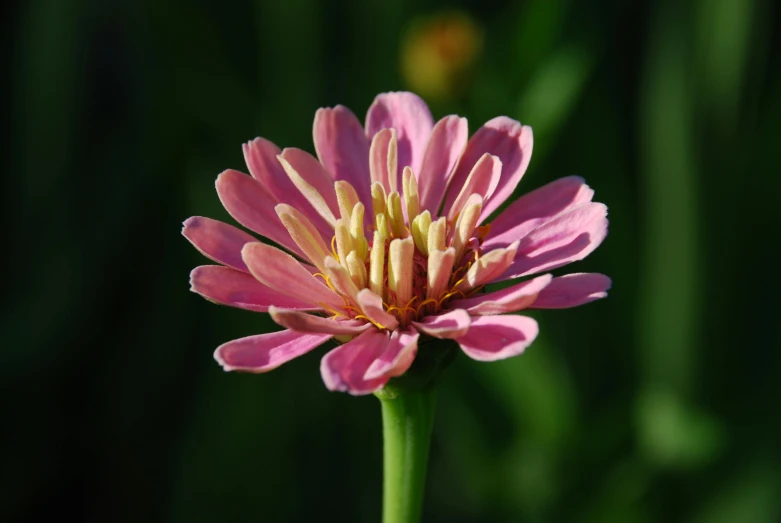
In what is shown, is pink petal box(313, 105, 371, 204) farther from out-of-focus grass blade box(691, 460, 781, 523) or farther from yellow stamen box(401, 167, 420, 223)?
out-of-focus grass blade box(691, 460, 781, 523)

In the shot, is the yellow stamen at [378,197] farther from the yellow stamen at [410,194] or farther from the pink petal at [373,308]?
the pink petal at [373,308]

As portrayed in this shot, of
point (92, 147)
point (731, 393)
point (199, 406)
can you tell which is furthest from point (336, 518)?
point (92, 147)

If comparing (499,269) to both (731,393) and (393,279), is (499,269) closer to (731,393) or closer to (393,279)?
(393,279)

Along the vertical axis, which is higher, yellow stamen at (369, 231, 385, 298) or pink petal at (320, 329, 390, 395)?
yellow stamen at (369, 231, 385, 298)

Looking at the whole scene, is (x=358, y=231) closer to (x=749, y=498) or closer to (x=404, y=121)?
(x=404, y=121)

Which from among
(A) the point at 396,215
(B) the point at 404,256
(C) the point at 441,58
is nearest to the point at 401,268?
(B) the point at 404,256

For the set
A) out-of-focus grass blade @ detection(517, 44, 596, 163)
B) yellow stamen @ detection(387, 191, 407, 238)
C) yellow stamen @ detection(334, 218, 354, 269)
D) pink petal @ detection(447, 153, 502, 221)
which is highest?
out-of-focus grass blade @ detection(517, 44, 596, 163)

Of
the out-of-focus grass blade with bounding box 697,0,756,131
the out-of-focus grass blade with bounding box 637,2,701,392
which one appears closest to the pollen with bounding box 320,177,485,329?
the out-of-focus grass blade with bounding box 637,2,701,392
